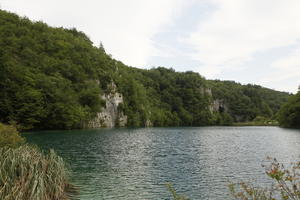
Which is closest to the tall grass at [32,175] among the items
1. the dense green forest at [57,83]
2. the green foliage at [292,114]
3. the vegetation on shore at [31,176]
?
the vegetation on shore at [31,176]

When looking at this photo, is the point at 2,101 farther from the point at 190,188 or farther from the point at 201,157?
the point at 190,188

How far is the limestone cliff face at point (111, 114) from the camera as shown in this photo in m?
101

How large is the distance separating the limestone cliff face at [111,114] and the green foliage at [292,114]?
6330 centimetres

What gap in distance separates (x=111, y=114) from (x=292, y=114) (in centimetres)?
6693

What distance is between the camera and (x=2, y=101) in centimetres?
6450

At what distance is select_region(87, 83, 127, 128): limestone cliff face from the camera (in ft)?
330

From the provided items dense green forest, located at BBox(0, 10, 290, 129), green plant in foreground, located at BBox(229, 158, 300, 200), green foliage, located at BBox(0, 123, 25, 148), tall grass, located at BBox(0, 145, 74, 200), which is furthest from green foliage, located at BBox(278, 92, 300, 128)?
green plant in foreground, located at BBox(229, 158, 300, 200)

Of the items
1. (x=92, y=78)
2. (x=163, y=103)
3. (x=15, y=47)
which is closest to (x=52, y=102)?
(x=15, y=47)

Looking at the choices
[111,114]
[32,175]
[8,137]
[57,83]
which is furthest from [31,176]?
[111,114]

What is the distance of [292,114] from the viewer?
94438mm

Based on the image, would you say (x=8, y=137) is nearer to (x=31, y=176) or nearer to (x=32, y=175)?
(x=32, y=175)

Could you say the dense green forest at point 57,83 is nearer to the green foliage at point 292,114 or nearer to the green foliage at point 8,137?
the green foliage at point 8,137

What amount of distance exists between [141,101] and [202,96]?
237 feet

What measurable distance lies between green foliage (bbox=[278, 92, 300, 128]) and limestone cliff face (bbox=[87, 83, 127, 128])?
Result: 63297 mm
